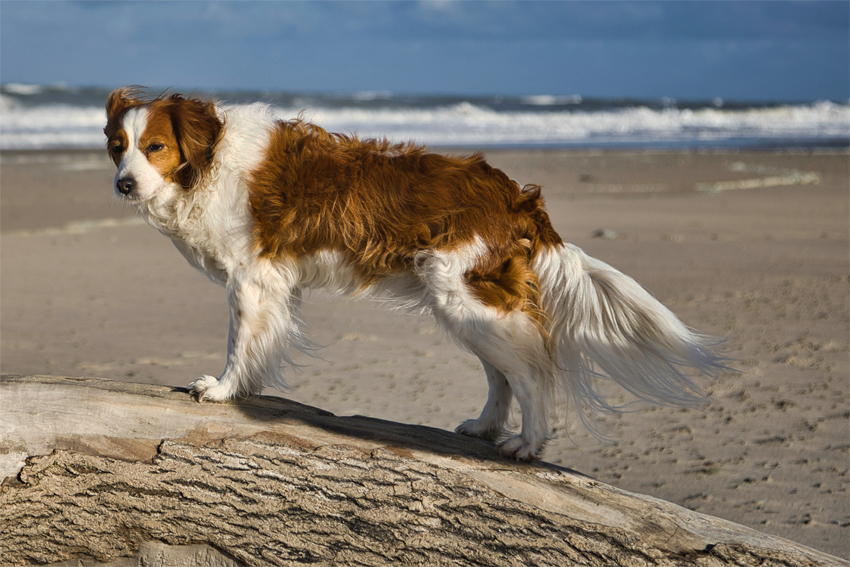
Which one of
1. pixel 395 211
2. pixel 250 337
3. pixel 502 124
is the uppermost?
pixel 502 124

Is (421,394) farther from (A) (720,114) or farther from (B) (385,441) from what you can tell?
(A) (720,114)

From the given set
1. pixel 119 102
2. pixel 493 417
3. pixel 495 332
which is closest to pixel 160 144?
pixel 119 102

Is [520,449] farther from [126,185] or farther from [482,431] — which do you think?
[126,185]

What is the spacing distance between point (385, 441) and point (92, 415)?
3.85 feet

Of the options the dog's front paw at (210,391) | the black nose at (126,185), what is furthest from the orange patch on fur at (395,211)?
the dog's front paw at (210,391)

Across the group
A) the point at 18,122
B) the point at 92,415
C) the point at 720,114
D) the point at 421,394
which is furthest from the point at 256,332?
the point at 720,114

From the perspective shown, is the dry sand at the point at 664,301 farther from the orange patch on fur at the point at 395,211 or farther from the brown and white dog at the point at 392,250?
the orange patch on fur at the point at 395,211

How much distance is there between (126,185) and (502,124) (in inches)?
1348

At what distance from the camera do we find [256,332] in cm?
336

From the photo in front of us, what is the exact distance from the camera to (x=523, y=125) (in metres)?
36.4

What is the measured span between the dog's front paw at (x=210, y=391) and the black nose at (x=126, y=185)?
0.87 metres

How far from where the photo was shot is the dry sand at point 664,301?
13.5ft

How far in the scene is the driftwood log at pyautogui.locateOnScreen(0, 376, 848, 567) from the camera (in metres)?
2.86

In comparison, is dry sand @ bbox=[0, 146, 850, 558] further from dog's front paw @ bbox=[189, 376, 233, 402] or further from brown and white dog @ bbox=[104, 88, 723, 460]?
brown and white dog @ bbox=[104, 88, 723, 460]
